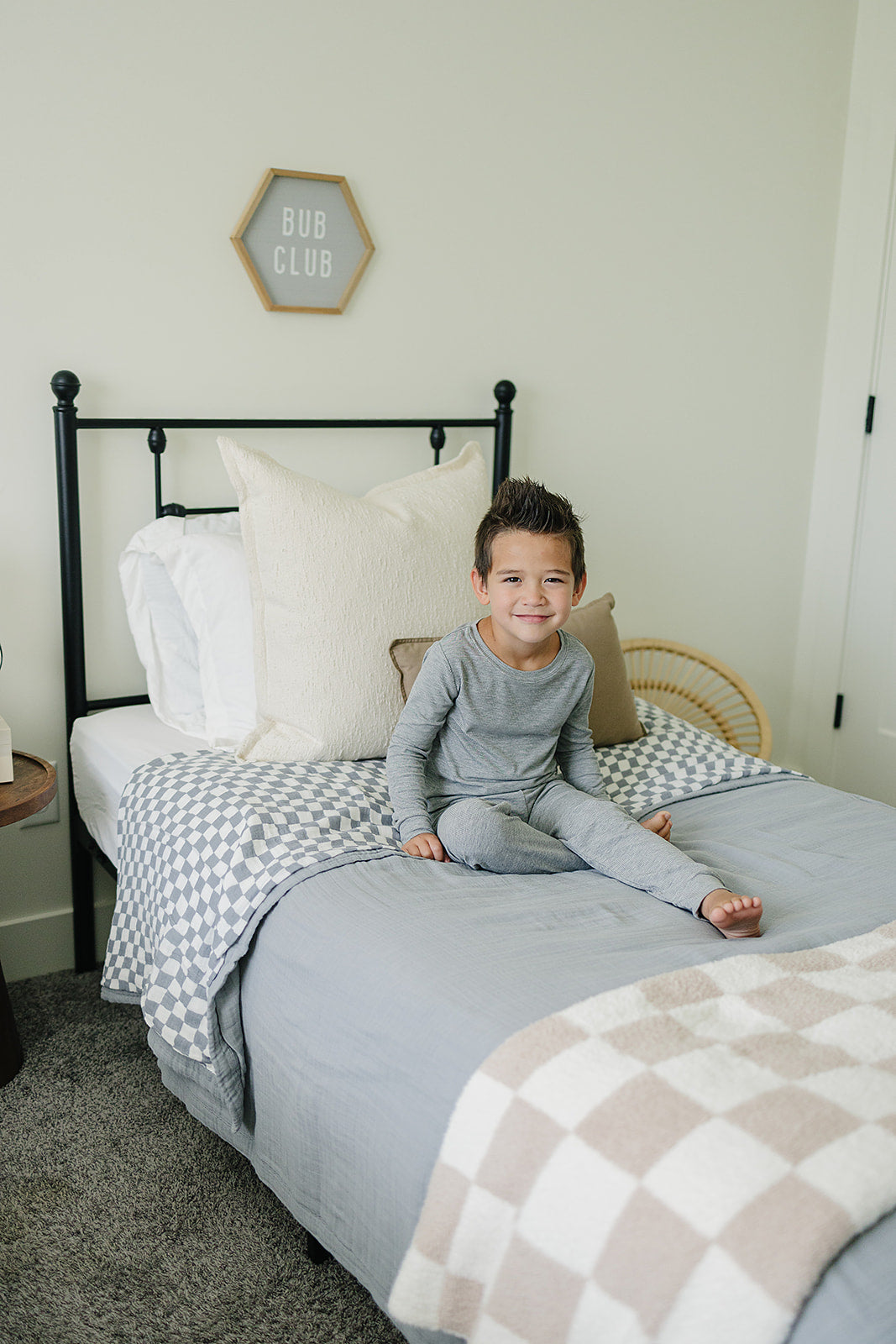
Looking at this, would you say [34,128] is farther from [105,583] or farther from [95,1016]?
[95,1016]

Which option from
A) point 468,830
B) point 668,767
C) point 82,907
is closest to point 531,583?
point 468,830

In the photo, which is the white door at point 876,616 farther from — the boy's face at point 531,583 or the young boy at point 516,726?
the boy's face at point 531,583

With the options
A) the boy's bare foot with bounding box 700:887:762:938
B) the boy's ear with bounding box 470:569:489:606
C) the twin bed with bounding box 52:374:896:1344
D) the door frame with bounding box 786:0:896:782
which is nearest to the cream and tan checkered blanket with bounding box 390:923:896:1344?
the twin bed with bounding box 52:374:896:1344

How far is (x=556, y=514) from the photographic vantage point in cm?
169

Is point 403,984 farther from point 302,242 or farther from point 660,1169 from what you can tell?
point 302,242

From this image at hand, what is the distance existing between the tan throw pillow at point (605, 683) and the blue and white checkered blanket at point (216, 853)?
9cm

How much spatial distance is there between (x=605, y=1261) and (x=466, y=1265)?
0.16 metres

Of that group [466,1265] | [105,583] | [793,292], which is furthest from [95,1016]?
[793,292]

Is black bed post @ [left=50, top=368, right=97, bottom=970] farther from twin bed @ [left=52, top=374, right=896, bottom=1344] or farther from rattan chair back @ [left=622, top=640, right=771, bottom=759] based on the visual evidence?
rattan chair back @ [left=622, top=640, right=771, bottom=759]

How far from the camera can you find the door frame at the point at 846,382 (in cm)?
283

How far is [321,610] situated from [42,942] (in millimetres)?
924

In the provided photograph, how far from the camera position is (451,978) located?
1207 millimetres

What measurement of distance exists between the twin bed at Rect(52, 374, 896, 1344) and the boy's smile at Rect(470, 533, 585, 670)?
29 cm

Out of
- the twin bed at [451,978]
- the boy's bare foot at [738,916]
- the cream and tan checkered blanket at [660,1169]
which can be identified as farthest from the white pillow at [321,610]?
the cream and tan checkered blanket at [660,1169]
